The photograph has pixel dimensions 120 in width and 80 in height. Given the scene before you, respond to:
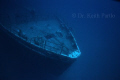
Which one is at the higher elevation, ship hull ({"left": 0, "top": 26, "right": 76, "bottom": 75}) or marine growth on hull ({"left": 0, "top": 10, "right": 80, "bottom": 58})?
marine growth on hull ({"left": 0, "top": 10, "right": 80, "bottom": 58})

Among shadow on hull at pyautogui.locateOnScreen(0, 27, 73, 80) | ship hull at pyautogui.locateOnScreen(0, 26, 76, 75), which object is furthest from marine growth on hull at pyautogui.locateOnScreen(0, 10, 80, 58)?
shadow on hull at pyautogui.locateOnScreen(0, 27, 73, 80)

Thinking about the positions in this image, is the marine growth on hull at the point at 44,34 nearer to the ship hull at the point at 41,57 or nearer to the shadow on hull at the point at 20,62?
the ship hull at the point at 41,57

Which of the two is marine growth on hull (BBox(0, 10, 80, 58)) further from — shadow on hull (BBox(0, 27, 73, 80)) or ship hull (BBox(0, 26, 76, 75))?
shadow on hull (BBox(0, 27, 73, 80))

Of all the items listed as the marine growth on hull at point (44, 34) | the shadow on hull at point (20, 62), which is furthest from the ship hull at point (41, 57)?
the marine growth on hull at point (44, 34)

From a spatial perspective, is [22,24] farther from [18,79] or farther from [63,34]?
[18,79]

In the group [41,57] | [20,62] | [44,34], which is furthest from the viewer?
[44,34]

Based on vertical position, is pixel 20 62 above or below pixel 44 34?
below

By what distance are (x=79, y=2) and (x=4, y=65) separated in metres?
43.0

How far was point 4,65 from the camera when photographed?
30.2ft

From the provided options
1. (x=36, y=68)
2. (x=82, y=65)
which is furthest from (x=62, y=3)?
(x=36, y=68)

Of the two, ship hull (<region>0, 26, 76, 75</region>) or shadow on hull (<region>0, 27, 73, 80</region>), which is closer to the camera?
ship hull (<region>0, 26, 76, 75</region>)

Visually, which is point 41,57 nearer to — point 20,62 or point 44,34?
point 44,34

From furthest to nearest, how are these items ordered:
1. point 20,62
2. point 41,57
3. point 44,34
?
point 44,34 < point 20,62 < point 41,57

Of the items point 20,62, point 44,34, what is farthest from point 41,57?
point 20,62
